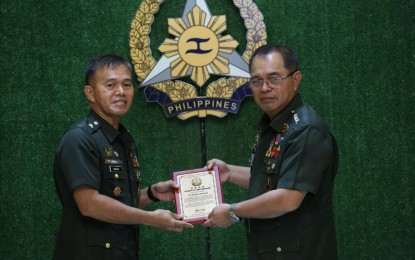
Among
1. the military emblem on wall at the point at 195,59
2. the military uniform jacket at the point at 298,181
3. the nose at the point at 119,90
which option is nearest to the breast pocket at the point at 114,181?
the nose at the point at 119,90

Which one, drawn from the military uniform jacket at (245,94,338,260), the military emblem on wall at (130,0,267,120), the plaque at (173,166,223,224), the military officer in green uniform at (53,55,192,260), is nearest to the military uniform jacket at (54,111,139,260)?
the military officer in green uniform at (53,55,192,260)

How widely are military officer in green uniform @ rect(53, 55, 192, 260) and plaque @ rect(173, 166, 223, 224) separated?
12 cm

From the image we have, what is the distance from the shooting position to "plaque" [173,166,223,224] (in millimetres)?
2789

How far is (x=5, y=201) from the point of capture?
146 inches

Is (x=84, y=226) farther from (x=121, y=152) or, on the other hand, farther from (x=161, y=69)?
(x=161, y=69)

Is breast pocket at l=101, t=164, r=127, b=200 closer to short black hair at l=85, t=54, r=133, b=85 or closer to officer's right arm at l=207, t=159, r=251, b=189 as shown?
short black hair at l=85, t=54, r=133, b=85

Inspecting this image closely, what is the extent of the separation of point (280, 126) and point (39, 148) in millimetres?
1915

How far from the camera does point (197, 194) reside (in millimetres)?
2799

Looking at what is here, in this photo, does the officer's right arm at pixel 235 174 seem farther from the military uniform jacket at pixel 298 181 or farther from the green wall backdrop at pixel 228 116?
the green wall backdrop at pixel 228 116

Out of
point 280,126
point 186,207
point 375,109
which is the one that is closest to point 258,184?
point 280,126

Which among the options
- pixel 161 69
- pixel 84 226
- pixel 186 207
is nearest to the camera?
pixel 84 226

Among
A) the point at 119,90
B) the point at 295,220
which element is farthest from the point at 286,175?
the point at 119,90

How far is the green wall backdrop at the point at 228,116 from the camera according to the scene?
3.71 meters

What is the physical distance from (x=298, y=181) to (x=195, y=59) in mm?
1604
